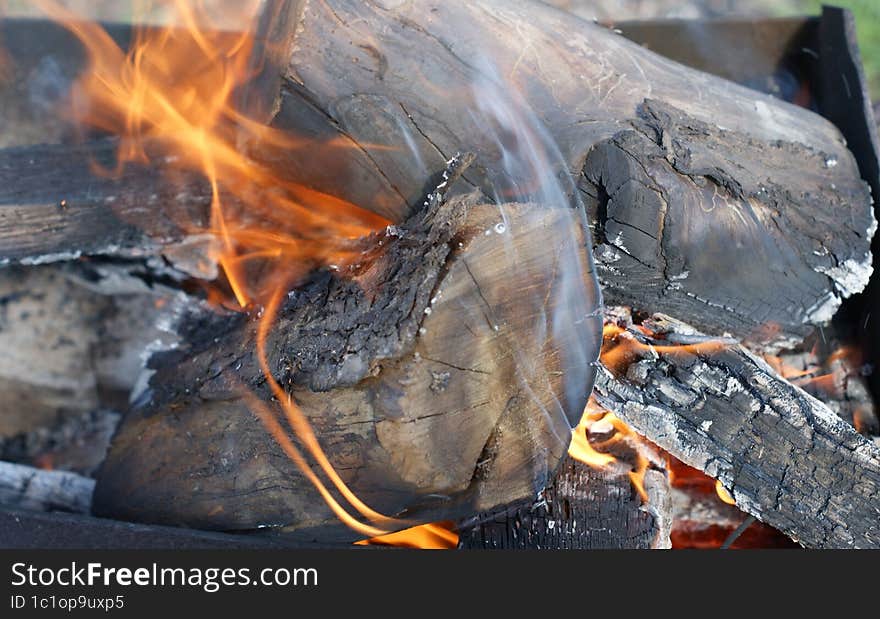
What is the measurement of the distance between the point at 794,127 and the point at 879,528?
1009 mm

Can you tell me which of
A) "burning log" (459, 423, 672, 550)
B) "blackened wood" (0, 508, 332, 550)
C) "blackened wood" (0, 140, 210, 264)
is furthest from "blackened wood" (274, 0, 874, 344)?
"blackened wood" (0, 508, 332, 550)

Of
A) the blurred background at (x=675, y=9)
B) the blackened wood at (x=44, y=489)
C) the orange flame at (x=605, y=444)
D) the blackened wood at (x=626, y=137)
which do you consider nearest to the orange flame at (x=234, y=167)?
the blackened wood at (x=626, y=137)

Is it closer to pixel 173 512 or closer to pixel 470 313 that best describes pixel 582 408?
pixel 470 313

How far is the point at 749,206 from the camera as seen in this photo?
1.71 meters

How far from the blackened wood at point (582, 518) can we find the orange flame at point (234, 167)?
0.26 metres

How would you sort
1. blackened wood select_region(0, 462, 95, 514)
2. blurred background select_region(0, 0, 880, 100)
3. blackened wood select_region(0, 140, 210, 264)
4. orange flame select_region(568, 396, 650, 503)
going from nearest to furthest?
1. orange flame select_region(568, 396, 650, 503)
2. blackened wood select_region(0, 462, 95, 514)
3. blackened wood select_region(0, 140, 210, 264)
4. blurred background select_region(0, 0, 880, 100)

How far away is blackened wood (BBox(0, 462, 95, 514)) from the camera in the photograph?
184 centimetres

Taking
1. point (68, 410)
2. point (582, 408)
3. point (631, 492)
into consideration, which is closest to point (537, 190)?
point (582, 408)

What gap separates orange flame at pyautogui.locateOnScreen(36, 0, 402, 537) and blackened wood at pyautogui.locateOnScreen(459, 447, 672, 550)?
0.26m

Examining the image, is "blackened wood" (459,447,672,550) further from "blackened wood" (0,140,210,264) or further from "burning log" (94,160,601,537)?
"blackened wood" (0,140,210,264)

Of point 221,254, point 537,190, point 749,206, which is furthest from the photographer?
point 221,254

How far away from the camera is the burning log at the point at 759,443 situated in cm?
155

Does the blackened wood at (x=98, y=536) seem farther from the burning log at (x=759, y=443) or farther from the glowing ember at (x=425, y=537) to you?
the burning log at (x=759, y=443)

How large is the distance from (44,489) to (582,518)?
136 centimetres
